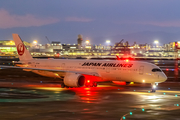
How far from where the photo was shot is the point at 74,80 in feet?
109

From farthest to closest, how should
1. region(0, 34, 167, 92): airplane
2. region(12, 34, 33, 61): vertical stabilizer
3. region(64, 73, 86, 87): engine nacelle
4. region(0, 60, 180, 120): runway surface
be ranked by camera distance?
region(12, 34, 33, 61): vertical stabilizer
region(64, 73, 86, 87): engine nacelle
region(0, 34, 167, 92): airplane
region(0, 60, 180, 120): runway surface

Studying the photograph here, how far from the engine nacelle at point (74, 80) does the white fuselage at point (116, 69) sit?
7.75 feet

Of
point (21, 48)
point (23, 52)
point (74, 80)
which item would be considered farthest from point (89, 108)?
point (21, 48)

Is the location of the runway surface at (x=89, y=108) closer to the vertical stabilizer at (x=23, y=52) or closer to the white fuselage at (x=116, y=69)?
the white fuselage at (x=116, y=69)

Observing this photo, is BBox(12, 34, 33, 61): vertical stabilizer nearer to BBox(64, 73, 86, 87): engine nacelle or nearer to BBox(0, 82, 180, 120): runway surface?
BBox(64, 73, 86, 87): engine nacelle

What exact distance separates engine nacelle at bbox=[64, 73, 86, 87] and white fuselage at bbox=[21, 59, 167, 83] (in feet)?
7.75

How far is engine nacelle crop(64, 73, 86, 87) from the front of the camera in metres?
33.1

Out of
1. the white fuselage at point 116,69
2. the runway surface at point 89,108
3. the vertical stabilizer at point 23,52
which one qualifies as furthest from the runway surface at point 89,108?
the vertical stabilizer at point 23,52

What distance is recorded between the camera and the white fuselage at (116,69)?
32344mm

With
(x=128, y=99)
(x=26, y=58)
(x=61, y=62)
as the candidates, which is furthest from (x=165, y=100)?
(x=26, y=58)

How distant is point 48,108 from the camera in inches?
808

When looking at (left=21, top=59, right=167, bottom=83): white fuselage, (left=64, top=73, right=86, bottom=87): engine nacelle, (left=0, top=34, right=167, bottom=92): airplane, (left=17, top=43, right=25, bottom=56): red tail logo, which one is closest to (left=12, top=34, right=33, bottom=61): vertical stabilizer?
(left=17, top=43, right=25, bottom=56): red tail logo

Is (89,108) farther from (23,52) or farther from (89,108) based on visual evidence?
(23,52)

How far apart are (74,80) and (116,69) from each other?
5291 mm
